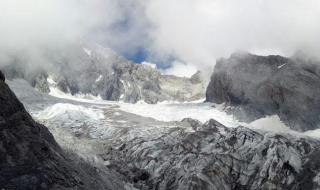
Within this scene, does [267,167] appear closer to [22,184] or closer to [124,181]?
[124,181]

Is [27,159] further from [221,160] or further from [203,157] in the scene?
[221,160]

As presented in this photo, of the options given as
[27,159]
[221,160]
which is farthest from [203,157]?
[27,159]

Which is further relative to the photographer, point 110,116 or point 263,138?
point 110,116

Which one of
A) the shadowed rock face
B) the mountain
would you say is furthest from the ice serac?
the shadowed rock face

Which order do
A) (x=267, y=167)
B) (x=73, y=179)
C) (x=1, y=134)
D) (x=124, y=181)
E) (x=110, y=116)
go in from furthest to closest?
1. (x=110, y=116)
2. (x=267, y=167)
3. (x=124, y=181)
4. (x=73, y=179)
5. (x=1, y=134)

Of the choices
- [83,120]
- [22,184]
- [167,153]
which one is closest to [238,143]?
[167,153]

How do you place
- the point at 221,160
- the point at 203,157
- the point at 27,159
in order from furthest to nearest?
the point at 203,157 < the point at 221,160 < the point at 27,159
